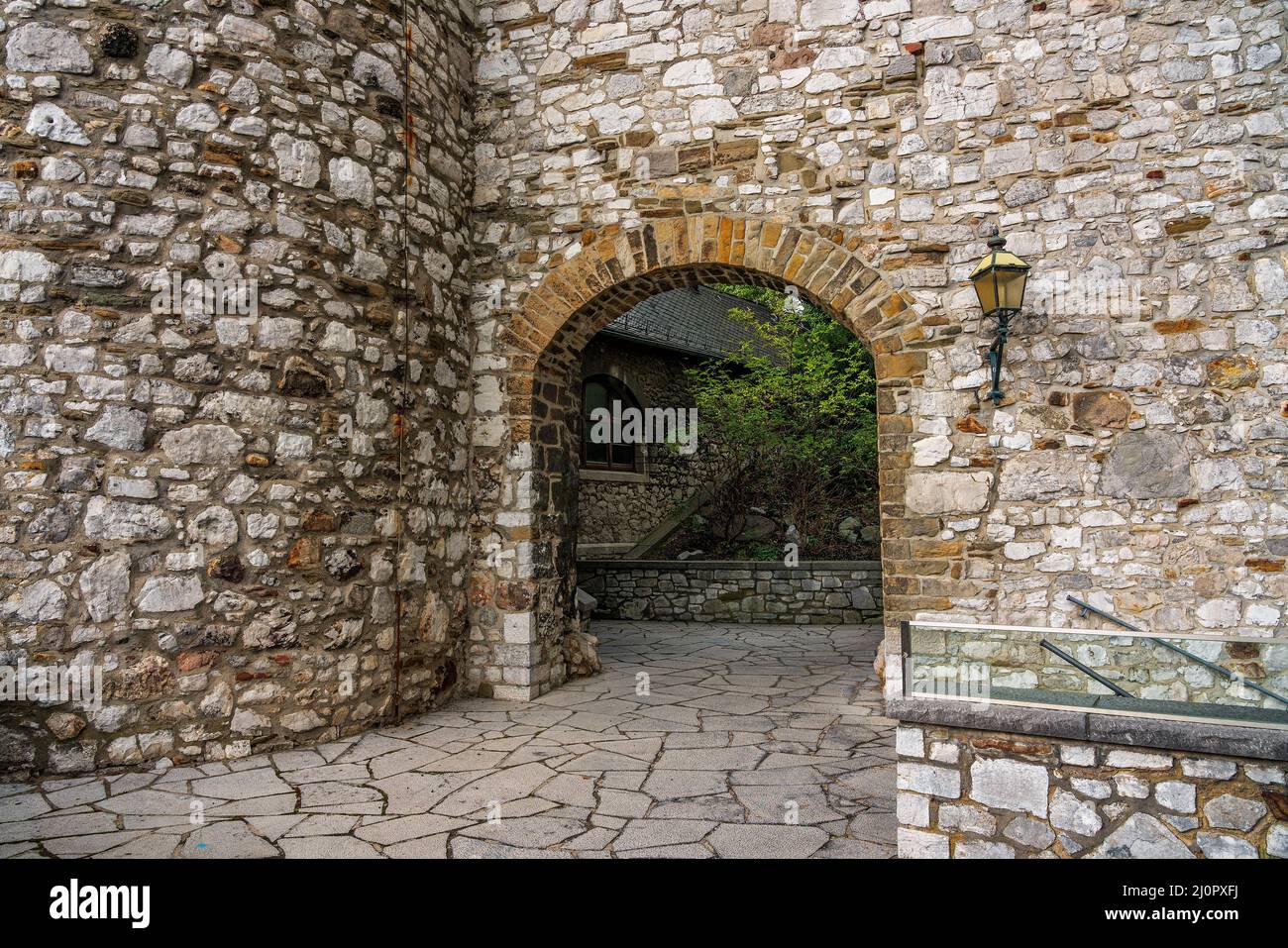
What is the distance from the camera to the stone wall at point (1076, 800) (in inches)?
81.4

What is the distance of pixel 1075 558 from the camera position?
14.5 ft

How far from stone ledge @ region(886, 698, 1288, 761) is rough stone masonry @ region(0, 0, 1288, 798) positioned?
230 centimetres

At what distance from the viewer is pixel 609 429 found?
13.3 meters

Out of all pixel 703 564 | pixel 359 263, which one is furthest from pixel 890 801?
pixel 703 564

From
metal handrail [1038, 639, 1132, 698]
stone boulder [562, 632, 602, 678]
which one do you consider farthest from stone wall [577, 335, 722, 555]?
metal handrail [1038, 639, 1132, 698]

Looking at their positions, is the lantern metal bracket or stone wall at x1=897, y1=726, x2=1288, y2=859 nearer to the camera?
stone wall at x1=897, y1=726, x2=1288, y2=859

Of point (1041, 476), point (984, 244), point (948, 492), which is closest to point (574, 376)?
point (948, 492)

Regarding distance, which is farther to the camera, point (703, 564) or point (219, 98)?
point (703, 564)

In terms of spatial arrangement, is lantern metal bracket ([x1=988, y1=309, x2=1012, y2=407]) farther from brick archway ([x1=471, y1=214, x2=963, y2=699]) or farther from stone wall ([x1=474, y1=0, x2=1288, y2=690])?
brick archway ([x1=471, y1=214, x2=963, y2=699])

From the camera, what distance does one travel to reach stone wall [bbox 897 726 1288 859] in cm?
207

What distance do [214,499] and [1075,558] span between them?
15.2ft

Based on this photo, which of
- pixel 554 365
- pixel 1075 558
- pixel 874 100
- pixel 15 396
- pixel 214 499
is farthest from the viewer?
pixel 554 365

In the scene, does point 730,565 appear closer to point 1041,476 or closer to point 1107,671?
point 1041,476

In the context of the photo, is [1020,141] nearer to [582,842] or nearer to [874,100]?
[874,100]
